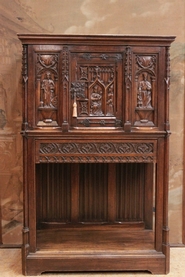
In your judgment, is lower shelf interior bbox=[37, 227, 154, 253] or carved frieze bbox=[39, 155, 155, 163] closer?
carved frieze bbox=[39, 155, 155, 163]

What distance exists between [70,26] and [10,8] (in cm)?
65

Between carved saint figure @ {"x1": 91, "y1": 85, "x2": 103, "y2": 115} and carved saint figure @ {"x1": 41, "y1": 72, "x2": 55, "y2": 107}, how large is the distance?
0.36 meters

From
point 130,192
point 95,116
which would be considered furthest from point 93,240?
point 95,116

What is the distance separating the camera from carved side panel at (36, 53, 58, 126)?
8.92 ft

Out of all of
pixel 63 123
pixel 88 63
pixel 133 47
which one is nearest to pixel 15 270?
pixel 63 123

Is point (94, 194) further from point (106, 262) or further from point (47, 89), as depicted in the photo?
point (47, 89)

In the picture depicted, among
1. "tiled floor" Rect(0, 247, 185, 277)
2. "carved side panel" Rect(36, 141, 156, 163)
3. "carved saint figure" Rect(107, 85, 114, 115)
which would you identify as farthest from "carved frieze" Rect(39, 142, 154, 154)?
"tiled floor" Rect(0, 247, 185, 277)

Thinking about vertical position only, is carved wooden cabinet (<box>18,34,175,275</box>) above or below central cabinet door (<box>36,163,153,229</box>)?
above

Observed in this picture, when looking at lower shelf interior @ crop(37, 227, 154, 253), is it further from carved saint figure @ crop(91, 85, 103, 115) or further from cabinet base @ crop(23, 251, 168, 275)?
carved saint figure @ crop(91, 85, 103, 115)

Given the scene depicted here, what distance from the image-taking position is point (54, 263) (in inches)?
110

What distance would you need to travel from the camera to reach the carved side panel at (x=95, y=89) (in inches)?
108

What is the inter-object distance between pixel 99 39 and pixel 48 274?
211 cm

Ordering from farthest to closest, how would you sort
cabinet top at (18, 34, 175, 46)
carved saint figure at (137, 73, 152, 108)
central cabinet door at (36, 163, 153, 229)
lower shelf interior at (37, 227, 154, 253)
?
1. central cabinet door at (36, 163, 153, 229)
2. lower shelf interior at (37, 227, 154, 253)
3. carved saint figure at (137, 73, 152, 108)
4. cabinet top at (18, 34, 175, 46)

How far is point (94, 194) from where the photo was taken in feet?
11.3
